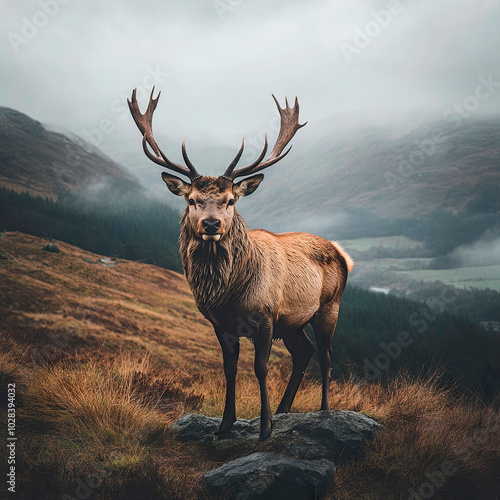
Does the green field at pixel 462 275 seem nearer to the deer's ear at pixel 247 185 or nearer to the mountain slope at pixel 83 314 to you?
the mountain slope at pixel 83 314

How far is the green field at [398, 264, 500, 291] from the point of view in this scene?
139250 millimetres

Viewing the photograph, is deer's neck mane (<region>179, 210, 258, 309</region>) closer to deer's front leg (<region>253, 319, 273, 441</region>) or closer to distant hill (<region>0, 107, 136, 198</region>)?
deer's front leg (<region>253, 319, 273, 441</region>)

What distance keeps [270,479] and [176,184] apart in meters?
3.44

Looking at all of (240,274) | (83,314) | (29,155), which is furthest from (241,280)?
(29,155)

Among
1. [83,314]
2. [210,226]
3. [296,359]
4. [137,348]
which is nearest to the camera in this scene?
[210,226]

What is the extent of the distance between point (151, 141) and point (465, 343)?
42423 millimetres

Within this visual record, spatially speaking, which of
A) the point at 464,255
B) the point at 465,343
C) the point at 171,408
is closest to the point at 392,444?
the point at 171,408

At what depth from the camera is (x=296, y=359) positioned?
20.2 feet

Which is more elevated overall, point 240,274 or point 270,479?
point 240,274

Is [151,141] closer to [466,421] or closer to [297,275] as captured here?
[297,275]

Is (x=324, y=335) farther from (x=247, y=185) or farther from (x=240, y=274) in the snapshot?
(x=247, y=185)

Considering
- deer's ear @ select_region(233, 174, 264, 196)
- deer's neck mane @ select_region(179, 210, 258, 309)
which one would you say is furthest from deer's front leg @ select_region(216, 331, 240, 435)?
deer's ear @ select_region(233, 174, 264, 196)

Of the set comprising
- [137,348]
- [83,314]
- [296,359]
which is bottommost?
[137,348]

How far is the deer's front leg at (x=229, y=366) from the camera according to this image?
17.5ft
